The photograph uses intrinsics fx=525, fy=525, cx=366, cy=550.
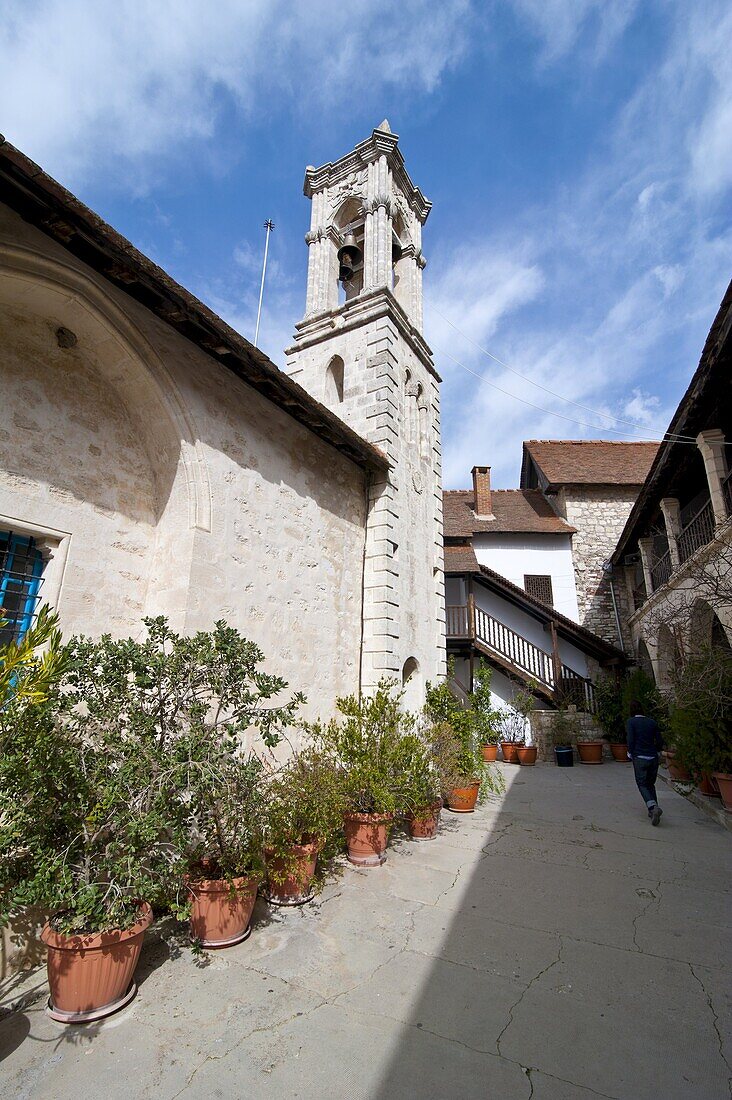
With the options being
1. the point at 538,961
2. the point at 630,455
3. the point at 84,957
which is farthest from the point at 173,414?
the point at 630,455

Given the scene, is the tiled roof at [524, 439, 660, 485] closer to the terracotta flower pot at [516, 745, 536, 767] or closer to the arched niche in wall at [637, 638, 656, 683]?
the arched niche in wall at [637, 638, 656, 683]

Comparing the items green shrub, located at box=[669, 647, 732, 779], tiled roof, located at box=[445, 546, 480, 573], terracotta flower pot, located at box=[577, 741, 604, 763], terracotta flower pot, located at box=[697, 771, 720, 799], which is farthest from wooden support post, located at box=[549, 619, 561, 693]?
green shrub, located at box=[669, 647, 732, 779]

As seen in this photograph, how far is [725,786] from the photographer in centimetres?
677

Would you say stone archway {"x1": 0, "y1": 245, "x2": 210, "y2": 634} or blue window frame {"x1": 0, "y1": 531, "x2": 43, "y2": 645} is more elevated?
stone archway {"x1": 0, "y1": 245, "x2": 210, "y2": 634}

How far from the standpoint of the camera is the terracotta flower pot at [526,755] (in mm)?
13422

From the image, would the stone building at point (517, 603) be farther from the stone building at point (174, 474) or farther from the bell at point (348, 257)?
the bell at point (348, 257)

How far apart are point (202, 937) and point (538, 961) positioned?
87.4 inches

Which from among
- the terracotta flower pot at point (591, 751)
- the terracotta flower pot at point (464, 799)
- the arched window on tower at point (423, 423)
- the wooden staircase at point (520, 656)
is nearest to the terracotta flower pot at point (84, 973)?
the terracotta flower pot at point (464, 799)

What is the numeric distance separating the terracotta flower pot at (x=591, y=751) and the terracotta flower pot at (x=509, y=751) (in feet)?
5.36

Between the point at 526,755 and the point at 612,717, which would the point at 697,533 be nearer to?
the point at 612,717

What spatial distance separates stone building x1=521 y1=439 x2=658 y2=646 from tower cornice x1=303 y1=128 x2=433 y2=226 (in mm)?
11779

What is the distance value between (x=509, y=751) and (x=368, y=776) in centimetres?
1000

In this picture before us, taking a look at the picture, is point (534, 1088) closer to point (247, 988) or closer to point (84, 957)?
point (247, 988)

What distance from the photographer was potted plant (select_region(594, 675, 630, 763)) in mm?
14031
